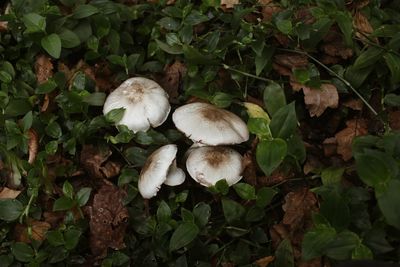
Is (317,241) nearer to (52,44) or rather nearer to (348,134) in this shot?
(348,134)

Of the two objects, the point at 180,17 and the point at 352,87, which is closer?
the point at 352,87

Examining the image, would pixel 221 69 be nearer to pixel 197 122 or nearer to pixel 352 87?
pixel 197 122

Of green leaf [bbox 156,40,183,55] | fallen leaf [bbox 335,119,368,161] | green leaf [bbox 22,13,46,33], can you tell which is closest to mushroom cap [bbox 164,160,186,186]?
green leaf [bbox 156,40,183,55]

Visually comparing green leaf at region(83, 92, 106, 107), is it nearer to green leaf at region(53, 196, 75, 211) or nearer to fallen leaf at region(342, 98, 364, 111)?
green leaf at region(53, 196, 75, 211)

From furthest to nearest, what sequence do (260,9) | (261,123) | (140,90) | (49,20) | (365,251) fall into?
(260,9), (49,20), (140,90), (261,123), (365,251)

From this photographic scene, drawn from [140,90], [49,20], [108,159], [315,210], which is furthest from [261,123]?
[49,20]

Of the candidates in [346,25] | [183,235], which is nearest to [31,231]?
[183,235]
